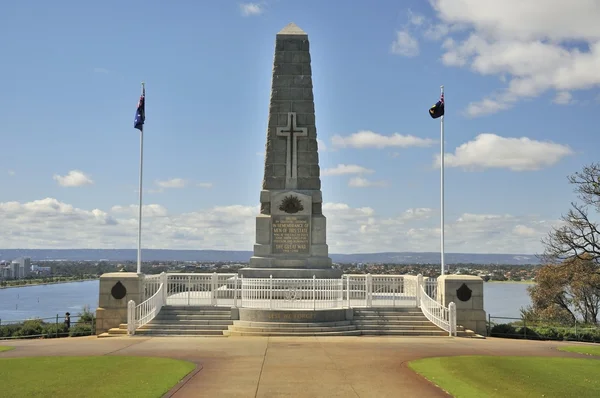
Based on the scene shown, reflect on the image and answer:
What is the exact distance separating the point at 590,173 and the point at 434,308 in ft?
48.3

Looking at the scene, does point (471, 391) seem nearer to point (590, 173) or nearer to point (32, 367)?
point (32, 367)

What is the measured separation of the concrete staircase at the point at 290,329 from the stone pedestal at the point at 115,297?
3.36 m

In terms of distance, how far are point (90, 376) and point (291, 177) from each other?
15435 millimetres

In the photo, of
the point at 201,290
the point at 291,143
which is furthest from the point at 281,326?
the point at 291,143

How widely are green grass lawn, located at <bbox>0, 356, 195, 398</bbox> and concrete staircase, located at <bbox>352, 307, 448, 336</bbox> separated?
24.8 ft

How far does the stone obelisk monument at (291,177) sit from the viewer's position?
2431 cm

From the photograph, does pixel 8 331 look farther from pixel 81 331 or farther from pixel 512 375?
pixel 512 375

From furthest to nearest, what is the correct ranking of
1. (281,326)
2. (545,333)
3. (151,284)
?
(151,284) < (545,333) < (281,326)

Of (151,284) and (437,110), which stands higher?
(437,110)

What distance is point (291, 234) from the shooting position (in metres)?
24.7

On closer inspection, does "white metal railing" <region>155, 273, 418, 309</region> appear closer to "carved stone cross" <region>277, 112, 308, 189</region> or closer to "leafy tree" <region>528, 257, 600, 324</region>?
"carved stone cross" <region>277, 112, 308, 189</region>

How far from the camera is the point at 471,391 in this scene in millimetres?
9500

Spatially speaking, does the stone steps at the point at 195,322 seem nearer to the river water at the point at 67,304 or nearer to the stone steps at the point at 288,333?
the stone steps at the point at 288,333

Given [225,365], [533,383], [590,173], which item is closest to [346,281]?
[225,365]
